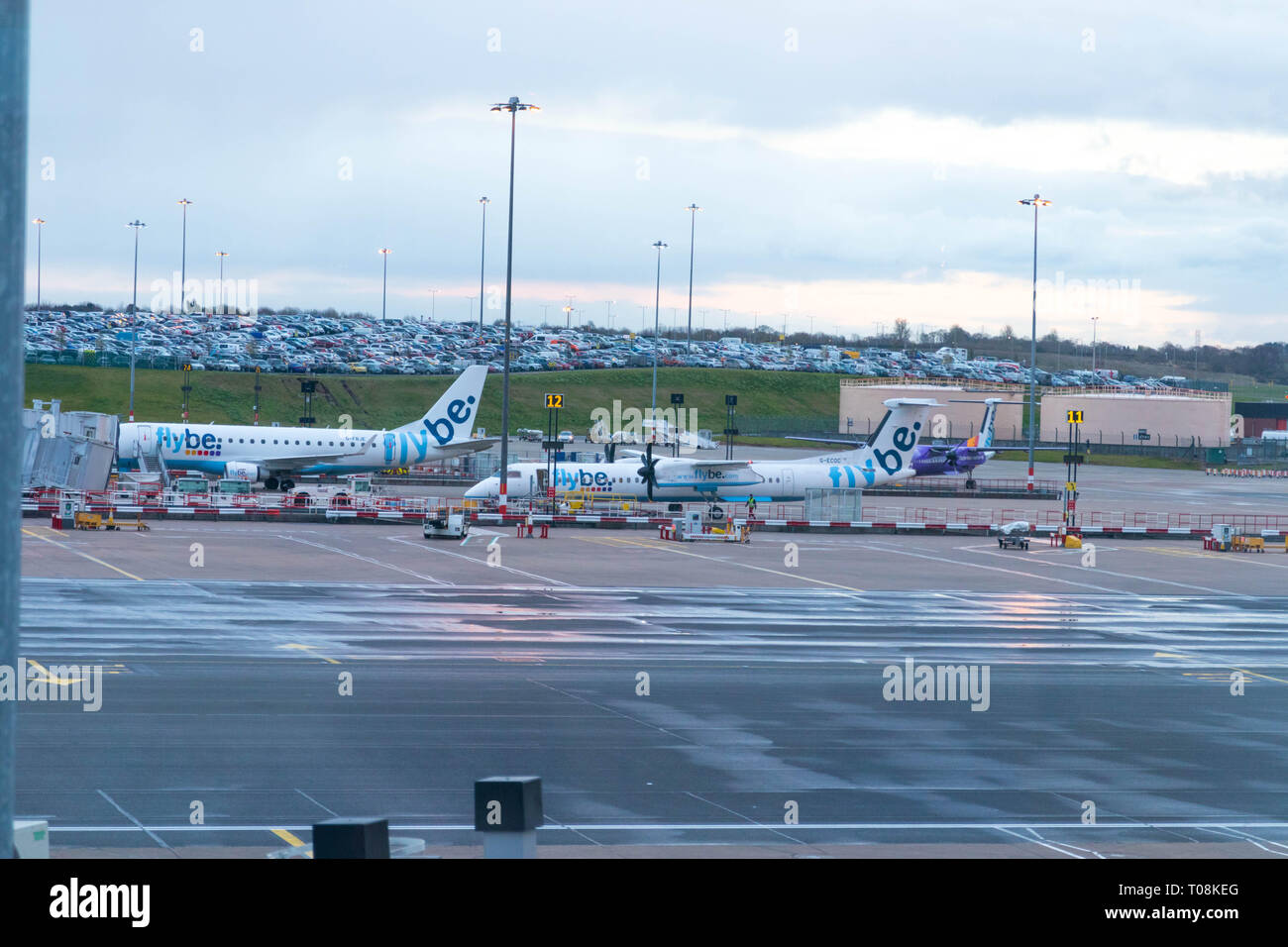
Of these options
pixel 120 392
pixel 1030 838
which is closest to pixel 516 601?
pixel 1030 838

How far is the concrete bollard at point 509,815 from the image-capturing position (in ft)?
27.7

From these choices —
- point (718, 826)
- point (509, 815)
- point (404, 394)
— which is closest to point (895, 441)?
point (718, 826)

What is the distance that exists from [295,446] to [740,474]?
955 inches

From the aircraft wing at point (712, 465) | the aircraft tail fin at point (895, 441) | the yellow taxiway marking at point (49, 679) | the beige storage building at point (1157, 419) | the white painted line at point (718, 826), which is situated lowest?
the yellow taxiway marking at point (49, 679)

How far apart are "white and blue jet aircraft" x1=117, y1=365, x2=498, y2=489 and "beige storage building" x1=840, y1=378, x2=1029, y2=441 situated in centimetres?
6905

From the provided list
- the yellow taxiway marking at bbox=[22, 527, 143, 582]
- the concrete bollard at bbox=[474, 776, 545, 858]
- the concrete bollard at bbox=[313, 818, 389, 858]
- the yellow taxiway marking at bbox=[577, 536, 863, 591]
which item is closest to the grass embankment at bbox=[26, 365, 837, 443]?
the yellow taxiway marking at bbox=[22, 527, 143, 582]

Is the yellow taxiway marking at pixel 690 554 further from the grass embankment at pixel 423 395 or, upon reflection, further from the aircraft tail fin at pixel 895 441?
the grass embankment at pixel 423 395

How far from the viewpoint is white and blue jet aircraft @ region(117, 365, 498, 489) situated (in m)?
69.2

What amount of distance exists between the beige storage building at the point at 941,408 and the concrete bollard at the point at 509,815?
127 meters

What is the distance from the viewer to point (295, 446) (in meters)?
71.7

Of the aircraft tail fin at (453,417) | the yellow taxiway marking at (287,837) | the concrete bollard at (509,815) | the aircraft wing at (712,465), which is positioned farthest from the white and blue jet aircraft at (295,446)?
the concrete bollard at (509,815)

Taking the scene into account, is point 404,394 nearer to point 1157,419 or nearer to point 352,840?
point 1157,419

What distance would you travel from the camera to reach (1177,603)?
37.8m
